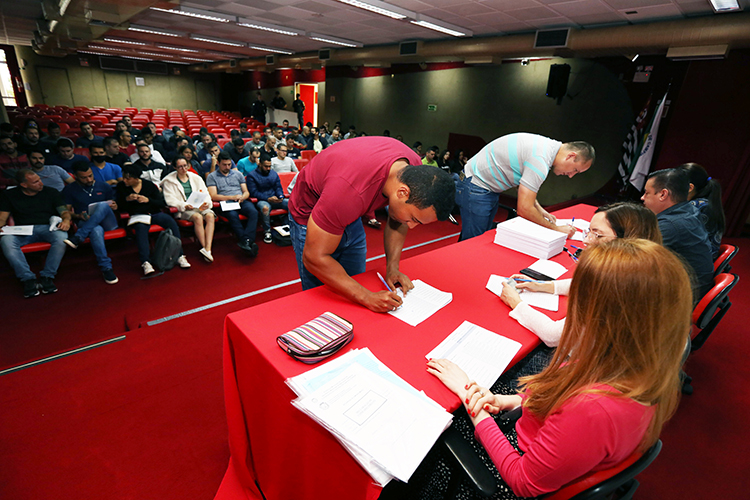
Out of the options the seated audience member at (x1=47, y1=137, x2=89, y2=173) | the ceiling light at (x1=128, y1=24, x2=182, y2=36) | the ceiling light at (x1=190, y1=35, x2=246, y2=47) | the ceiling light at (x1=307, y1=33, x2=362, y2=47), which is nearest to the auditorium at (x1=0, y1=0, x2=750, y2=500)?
the seated audience member at (x1=47, y1=137, x2=89, y2=173)

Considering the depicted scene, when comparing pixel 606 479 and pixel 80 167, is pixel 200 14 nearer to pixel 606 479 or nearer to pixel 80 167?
pixel 80 167

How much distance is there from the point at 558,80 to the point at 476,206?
5.65 metres

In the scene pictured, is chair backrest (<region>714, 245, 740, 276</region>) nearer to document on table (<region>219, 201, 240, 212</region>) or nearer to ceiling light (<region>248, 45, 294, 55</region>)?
document on table (<region>219, 201, 240, 212</region>)

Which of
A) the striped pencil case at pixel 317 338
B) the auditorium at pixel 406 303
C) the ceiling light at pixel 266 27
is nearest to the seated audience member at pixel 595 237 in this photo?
the auditorium at pixel 406 303

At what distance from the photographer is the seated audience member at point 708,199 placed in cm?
241

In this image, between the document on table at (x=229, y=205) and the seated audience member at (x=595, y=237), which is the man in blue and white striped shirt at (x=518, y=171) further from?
the document on table at (x=229, y=205)

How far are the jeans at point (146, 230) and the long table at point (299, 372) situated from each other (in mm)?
2854

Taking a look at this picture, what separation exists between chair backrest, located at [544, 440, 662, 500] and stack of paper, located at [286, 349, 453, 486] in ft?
1.02

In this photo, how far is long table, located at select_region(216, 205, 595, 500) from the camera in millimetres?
1010

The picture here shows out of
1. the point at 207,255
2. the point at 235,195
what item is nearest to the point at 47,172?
the point at 235,195

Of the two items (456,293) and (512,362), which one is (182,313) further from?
(512,362)

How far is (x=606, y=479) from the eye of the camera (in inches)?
30.3

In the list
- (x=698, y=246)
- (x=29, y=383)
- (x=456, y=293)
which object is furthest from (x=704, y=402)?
(x=29, y=383)

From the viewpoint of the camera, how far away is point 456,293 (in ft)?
5.38
